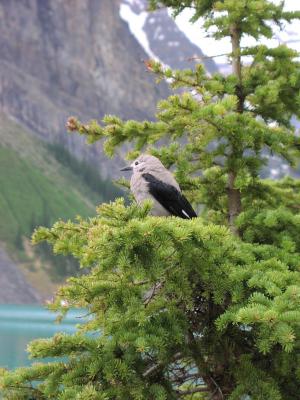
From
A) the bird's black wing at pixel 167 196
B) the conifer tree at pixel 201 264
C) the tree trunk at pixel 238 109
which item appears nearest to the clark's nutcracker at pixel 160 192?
the bird's black wing at pixel 167 196

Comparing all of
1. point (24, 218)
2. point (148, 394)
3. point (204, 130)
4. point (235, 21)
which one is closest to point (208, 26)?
point (235, 21)

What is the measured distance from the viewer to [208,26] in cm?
1241

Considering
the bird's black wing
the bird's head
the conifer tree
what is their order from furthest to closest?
the bird's head
the bird's black wing
the conifer tree

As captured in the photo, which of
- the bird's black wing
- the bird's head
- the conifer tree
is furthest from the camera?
the bird's head

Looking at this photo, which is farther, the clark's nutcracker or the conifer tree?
the clark's nutcracker

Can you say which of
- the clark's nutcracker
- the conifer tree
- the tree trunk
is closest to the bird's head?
the clark's nutcracker

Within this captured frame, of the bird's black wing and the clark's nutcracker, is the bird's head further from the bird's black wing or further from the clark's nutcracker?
the bird's black wing

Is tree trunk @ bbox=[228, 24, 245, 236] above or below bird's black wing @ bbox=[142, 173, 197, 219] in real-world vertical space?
above

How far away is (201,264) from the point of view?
727cm

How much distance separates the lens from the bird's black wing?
8781 mm

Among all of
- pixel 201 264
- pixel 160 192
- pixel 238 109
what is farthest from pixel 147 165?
pixel 238 109

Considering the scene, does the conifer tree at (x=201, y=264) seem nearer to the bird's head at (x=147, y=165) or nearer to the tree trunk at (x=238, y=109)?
the tree trunk at (x=238, y=109)

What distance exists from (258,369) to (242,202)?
4729 mm

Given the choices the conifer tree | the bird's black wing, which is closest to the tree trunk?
the conifer tree
